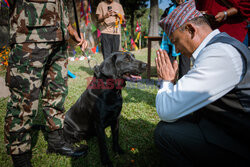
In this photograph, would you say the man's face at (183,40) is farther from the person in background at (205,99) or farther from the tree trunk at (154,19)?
→ the tree trunk at (154,19)

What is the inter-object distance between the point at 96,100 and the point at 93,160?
3.00 ft

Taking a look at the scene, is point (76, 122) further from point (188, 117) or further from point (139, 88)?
point (139, 88)

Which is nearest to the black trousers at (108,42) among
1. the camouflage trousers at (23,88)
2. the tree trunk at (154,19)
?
the camouflage trousers at (23,88)

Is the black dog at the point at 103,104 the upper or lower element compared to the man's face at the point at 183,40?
lower

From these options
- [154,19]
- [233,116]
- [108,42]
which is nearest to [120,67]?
[233,116]

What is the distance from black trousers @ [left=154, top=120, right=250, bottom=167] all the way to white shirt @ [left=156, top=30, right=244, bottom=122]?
1.11 feet

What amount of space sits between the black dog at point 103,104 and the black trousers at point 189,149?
2.63ft

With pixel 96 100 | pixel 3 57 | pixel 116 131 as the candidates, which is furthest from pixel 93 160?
pixel 3 57

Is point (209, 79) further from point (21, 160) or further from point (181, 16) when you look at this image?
point (21, 160)

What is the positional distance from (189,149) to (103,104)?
1183 mm

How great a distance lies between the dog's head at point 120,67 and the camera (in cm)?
210

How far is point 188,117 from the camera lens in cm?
182

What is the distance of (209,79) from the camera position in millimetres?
1118

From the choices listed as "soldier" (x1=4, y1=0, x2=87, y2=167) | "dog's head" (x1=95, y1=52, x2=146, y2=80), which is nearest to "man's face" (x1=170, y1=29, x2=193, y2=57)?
"dog's head" (x1=95, y1=52, x2=146, y2=80)
